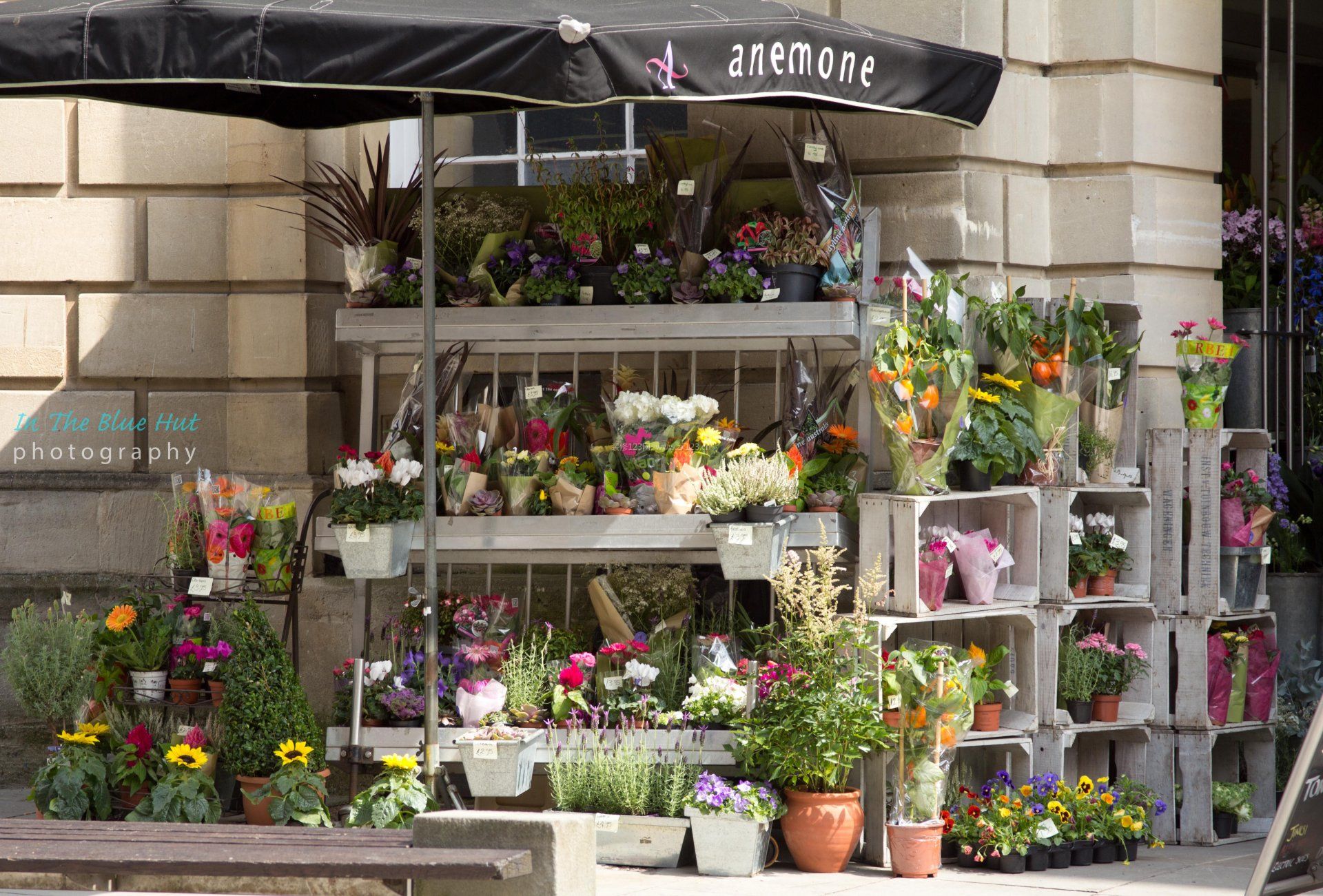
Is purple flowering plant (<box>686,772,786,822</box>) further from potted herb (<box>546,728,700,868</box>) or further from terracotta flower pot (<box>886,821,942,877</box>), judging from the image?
terracotta flower pot (<box>886,821,942,877</box>)

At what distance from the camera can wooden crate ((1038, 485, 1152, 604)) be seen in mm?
6348

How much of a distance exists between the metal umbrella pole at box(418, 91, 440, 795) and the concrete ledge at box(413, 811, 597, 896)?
1555 millimetres

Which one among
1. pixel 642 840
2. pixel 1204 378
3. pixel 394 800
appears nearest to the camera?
pixel 394 800

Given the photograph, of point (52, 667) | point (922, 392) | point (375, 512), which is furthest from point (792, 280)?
point (52, 667)

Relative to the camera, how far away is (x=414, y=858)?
3898 mm

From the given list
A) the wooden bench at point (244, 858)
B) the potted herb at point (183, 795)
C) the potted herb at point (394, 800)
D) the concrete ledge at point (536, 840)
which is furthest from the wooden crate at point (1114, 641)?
the potted herb at point (183, 795)

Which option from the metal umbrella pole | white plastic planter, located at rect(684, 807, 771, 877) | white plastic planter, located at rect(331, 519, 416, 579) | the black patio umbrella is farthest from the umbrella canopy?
white plastic planter, located at rect(684, 807, 771, 877)

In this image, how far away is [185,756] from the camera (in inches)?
240

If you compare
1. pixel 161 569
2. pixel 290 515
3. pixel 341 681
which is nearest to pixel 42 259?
pixel 161 569

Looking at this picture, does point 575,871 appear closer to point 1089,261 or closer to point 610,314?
point 610,314

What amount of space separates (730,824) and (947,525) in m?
1.69

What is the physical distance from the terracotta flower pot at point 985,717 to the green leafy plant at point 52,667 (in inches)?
153

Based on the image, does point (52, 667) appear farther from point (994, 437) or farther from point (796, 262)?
point (994, 437)

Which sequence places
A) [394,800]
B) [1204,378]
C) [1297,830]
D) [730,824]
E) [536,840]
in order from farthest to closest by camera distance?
[1204,378] < [394,800] < [730,824] < [536,840] < [1297,830]
